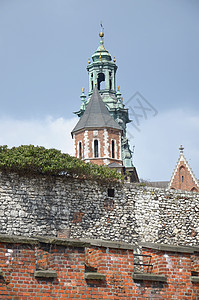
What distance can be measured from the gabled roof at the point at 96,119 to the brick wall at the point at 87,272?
43561 millimetres

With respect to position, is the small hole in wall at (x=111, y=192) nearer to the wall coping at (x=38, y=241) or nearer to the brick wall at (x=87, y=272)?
the brick wall at (x=87, y=272)

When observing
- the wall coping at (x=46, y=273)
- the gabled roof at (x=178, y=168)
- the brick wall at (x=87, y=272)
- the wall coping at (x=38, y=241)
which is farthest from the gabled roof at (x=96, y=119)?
the wall coping at (x=46, y=273)

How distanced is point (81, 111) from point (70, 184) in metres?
46.2

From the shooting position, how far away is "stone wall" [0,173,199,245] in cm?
2239

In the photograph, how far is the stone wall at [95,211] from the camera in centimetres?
2239

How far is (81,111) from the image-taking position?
228ft

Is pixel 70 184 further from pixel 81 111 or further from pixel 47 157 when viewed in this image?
pixel 81 111

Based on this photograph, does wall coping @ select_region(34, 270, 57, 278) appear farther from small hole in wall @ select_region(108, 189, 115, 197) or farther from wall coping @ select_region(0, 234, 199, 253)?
small hole in wall @ select_region(108, 189, 115, 197)

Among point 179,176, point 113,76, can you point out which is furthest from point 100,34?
point 179,176

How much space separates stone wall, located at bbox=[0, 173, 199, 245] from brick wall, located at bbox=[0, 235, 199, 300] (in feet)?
38.4

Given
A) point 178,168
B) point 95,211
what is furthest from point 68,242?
point 178,168

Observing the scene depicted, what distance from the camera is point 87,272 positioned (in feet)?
34.3

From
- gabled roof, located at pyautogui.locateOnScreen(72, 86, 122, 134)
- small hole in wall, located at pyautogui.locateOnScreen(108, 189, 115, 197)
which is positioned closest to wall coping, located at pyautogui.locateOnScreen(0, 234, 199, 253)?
small hole in wall, located at pyautogui.locateOnScreen(108, 189, 115, 197)

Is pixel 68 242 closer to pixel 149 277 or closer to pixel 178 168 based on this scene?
pixel 149 277
